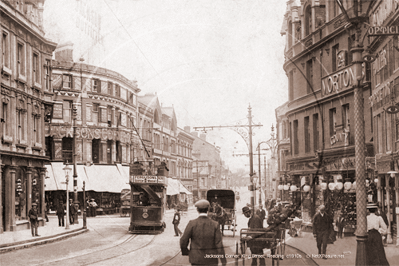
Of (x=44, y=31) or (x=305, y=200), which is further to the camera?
(x=44, y=31)

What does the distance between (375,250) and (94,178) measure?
37.7 meters

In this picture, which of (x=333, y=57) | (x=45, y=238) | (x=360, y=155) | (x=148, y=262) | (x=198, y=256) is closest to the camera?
(x=198, y=256)

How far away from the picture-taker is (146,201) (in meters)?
27.1

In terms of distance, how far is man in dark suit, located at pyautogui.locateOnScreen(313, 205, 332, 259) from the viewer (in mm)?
16141

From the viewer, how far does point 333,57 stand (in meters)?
19.6

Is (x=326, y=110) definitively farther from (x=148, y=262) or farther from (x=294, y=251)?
(x=148, y=262)

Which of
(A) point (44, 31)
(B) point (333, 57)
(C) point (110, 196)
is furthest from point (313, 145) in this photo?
(C) point (110, 196)

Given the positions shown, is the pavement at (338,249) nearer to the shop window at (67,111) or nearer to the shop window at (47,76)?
the shop window at (47,76)

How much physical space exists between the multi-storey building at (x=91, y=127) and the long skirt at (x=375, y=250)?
1314 inches

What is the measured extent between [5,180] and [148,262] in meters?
14.0

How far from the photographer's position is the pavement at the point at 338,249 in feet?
47.2

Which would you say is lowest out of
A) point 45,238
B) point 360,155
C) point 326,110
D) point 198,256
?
point 45,238

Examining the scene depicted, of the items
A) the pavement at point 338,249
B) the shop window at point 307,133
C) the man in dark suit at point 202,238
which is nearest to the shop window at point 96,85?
the pavement at point 338,249

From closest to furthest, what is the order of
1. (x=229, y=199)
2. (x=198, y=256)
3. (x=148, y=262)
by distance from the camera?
(x=198, y=256) < (x=148, y=262) < (x=229, y=199)
